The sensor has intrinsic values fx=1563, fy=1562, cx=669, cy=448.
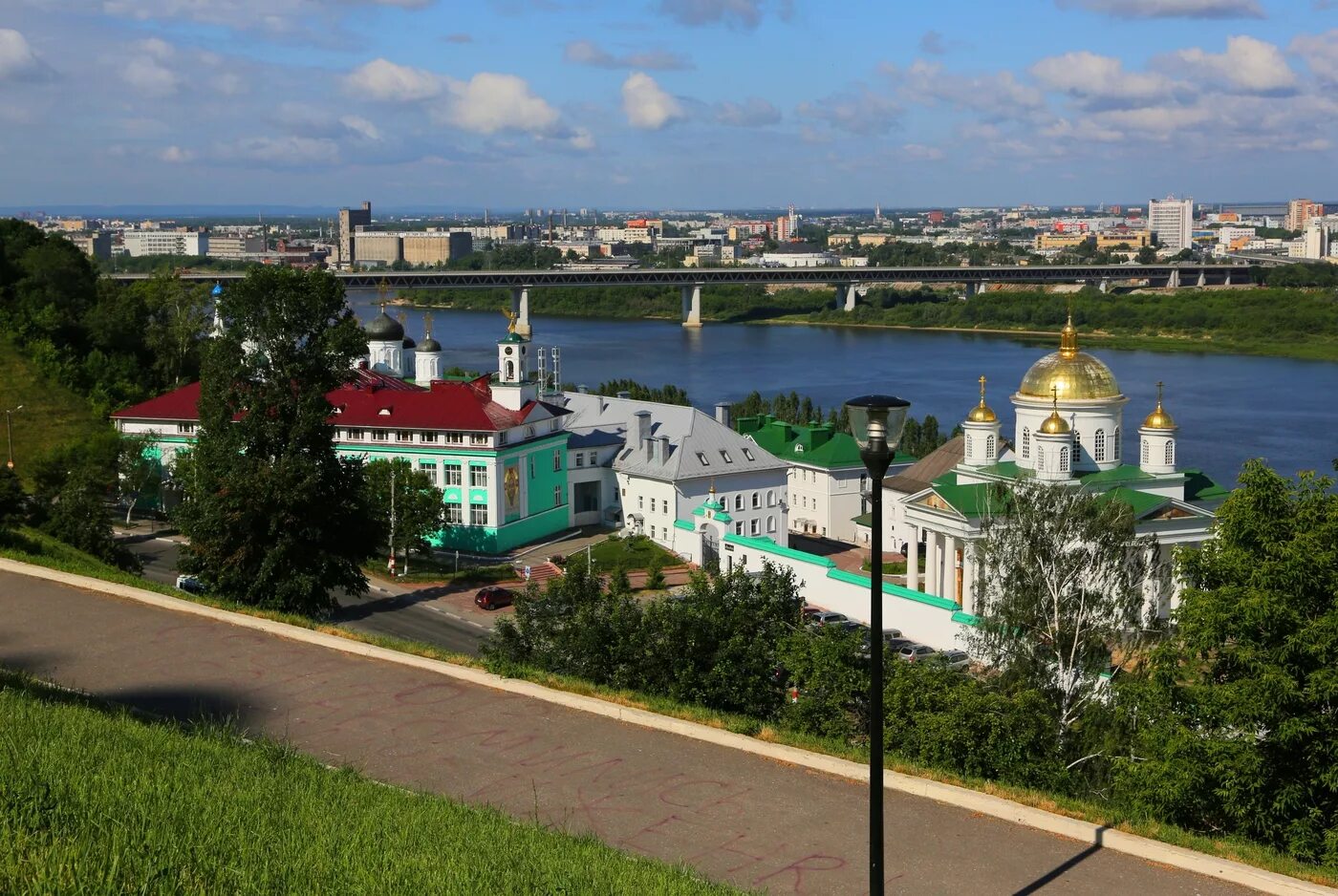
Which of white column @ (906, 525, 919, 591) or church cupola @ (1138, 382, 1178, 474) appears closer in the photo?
church cupola @ (1138, 382, 1178, 474)

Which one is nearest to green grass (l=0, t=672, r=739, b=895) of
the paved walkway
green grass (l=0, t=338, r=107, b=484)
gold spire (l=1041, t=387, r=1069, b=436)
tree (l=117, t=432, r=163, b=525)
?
the paved walkway

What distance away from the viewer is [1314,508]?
7570 mm

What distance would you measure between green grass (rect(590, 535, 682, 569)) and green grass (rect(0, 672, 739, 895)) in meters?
12.7

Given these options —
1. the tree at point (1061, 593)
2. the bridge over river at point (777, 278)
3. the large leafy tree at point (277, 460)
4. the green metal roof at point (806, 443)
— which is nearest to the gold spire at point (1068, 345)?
the green metal roof at point (806, 443)

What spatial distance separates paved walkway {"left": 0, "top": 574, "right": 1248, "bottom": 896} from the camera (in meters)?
4.89

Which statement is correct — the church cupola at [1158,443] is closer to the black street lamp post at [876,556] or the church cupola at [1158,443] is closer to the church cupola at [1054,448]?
the church cupola at [1054,448]

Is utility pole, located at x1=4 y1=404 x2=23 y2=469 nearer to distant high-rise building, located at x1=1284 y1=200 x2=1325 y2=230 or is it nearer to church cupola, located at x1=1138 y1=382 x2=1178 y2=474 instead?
church cupola, located at x1=1138 y1=382 x2=1178 y2=474

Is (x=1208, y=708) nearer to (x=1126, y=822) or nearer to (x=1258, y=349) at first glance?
(x=1126, y=822)

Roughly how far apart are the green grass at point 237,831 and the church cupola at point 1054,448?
37.6 feet

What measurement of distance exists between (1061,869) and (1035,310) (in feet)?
179

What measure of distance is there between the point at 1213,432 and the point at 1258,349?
20727mm

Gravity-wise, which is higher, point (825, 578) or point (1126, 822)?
point (1126, 822)

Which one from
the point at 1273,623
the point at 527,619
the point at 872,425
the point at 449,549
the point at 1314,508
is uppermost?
the point at 872,425

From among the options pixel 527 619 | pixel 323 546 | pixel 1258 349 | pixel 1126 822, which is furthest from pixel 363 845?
pixel 1258 349
